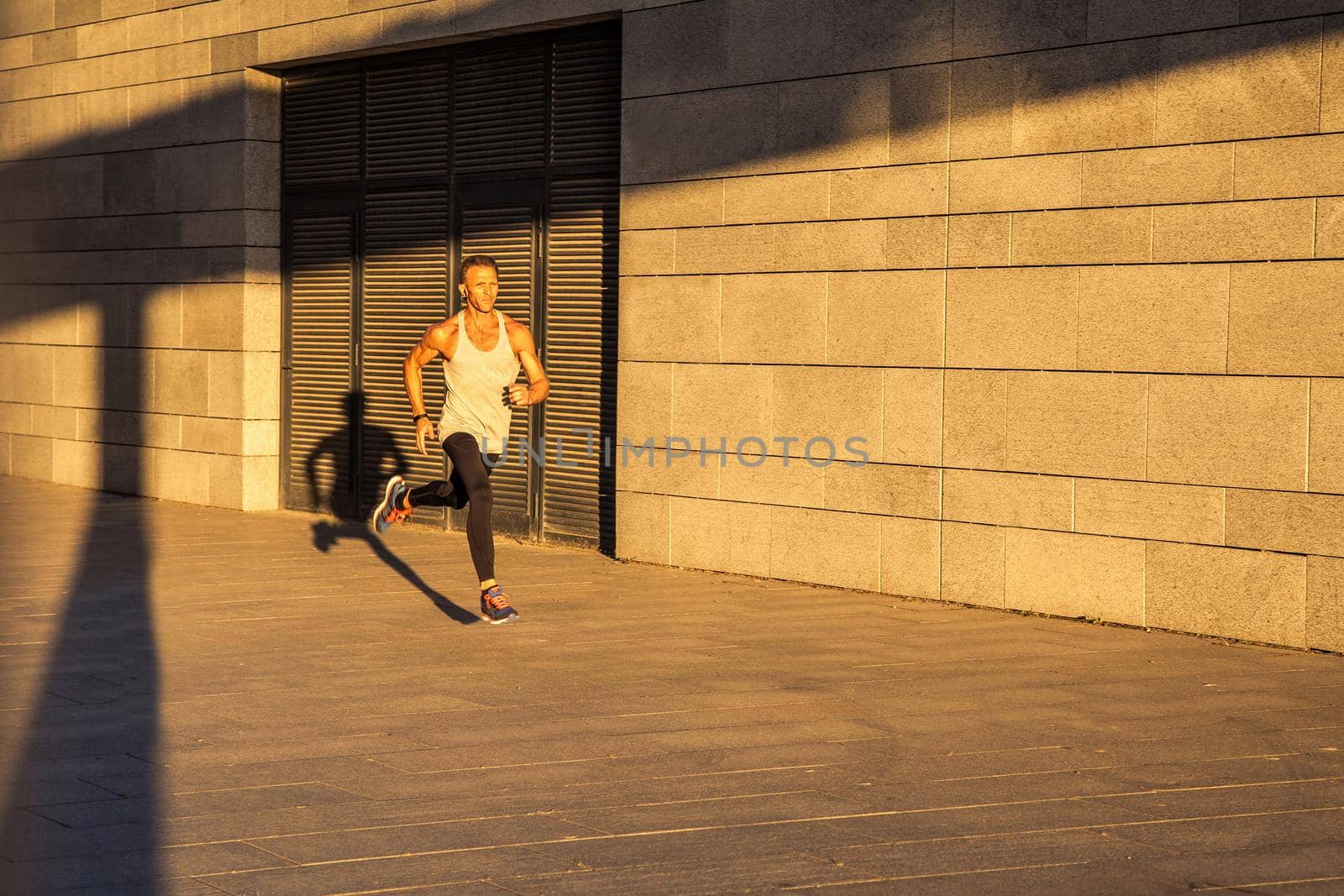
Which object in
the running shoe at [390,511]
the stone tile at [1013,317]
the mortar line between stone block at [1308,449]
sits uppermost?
the stone tile at [1013,317]

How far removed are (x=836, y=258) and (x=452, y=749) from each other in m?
4.89

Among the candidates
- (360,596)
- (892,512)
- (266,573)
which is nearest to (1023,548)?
(892,512)

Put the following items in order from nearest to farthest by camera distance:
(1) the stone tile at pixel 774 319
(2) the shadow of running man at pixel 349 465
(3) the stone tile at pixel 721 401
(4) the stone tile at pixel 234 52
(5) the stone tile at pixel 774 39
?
(5) the stone tile at pixel 774 39 < (1) the stone tile at pixel 774 319 < (3) the stone tile at pixel 721 401 < (2) the shadow of running man at pixel 349 465 < (4) the stone tile at pixel 234 52

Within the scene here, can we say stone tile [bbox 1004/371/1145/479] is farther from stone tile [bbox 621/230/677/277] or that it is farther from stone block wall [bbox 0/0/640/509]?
stone block wall [bbox 0/0/640/509]

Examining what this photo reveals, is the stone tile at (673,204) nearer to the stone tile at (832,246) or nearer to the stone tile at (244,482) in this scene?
the stone tile at (832,246)

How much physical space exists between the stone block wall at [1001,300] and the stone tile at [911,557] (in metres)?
0.02

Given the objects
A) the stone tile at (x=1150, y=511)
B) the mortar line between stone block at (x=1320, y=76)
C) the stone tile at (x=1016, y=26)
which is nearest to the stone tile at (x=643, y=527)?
the stone tile at (x=1150, y=511)

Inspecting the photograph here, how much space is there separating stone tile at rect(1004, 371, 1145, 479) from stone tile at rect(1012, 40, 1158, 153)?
1.21 meters

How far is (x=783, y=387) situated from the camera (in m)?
10.6

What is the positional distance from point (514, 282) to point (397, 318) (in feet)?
4.89

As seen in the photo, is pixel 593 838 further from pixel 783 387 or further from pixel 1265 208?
pixel 783 387

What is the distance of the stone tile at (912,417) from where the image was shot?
9.77 metres

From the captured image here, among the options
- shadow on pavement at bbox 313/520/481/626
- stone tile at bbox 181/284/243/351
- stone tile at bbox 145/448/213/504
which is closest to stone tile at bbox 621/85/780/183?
shadow on pavement at bbox 313/520/481/626

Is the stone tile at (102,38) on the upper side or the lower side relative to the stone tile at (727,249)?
upper
